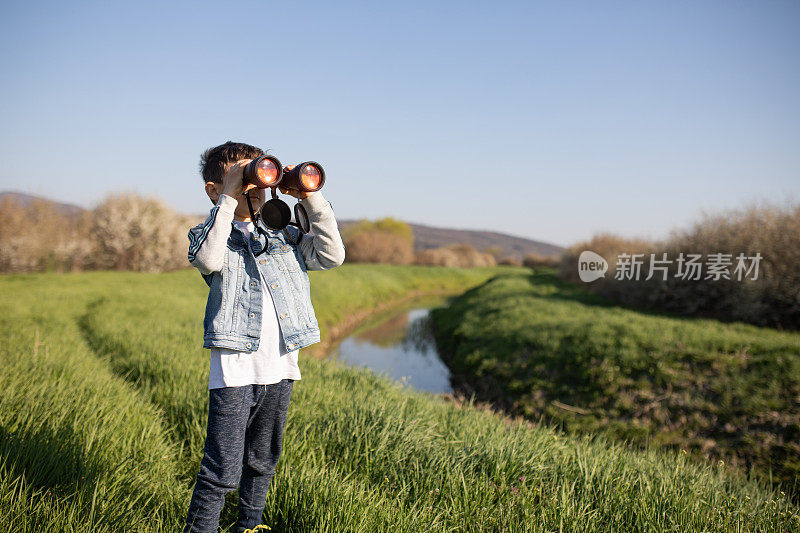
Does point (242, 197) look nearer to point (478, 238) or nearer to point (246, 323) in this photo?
point (246, 323)

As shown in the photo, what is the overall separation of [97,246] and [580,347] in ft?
78.0

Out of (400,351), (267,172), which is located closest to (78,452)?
(267,172)

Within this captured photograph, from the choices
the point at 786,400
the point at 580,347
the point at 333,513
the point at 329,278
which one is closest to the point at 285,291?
the point at 333,513

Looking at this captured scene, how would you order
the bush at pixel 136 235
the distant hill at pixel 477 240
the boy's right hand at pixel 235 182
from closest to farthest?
the boy's right hand at pixel 235 182 < the bush at pixel 136 235 < the distant hill at pixel 477 240

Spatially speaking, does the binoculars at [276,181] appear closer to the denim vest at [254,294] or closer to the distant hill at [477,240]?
the denim vest at [254,294]

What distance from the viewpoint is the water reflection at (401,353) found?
10.5 metres

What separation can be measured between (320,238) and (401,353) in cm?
1131

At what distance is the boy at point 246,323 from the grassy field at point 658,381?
351cm

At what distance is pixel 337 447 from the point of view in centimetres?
309

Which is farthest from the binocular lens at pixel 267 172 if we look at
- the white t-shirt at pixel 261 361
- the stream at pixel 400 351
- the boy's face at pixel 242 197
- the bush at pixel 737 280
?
the bush at pixel 737 280

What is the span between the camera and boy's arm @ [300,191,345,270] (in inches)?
80.4

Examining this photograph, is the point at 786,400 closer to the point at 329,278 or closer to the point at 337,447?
the point at 337,447

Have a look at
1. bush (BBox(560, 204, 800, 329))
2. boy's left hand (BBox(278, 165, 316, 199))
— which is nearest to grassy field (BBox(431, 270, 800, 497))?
bush (BBox(560, 204, 800, 329))

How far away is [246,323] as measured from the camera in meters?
1.96
